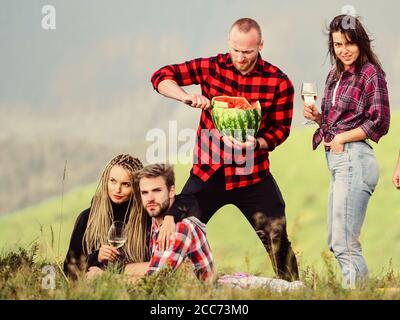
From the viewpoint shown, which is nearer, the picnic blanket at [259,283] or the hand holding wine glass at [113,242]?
the picnic blanket at [259,283]

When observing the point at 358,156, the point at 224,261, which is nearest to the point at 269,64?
the point at 358,156

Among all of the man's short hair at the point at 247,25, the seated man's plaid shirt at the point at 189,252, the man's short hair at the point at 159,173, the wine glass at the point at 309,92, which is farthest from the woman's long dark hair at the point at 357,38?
the seated man's plaid shirt at the point at 189,252

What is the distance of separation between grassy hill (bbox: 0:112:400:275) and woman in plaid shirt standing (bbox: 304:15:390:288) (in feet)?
1.81

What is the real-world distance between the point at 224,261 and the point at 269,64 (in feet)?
5.86

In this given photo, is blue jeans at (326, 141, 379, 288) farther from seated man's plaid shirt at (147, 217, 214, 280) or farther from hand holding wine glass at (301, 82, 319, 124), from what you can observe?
seated man's plaid shirt at (147, 217, 214, 280)

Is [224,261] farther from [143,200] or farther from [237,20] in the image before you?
[237,20]

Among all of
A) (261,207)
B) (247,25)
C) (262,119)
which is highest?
(247,25)

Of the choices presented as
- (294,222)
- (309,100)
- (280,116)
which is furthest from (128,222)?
(309,100)

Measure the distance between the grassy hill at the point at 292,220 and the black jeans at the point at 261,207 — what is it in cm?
13

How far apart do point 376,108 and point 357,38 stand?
1.99ft

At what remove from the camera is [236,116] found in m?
7.82

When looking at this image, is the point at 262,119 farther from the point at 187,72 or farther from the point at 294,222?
the point at 294,222

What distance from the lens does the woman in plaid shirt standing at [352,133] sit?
25.0 feet

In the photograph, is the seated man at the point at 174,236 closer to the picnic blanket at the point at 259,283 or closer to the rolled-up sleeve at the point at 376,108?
the picnic blanket at the point at 259,283
